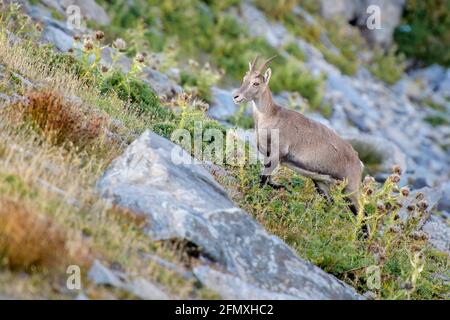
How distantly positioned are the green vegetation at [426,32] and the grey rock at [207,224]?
23.0 m

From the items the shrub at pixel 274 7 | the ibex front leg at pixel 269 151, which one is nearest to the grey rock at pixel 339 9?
the shrub at pixel 274 7

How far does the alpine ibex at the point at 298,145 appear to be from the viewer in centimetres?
1098

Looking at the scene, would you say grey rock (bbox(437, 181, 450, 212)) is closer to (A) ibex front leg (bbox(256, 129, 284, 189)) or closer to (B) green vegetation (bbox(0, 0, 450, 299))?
(B) green vegetation (bbox(0, 0, 450, 299))

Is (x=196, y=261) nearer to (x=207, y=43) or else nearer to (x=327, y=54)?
(x=207, y=43)

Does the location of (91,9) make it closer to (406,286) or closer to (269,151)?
(269,151)

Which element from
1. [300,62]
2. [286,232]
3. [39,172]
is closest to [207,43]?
[300,62]

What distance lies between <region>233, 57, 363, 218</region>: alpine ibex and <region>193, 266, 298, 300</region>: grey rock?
3.35m

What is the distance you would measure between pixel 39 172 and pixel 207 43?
47.7ft

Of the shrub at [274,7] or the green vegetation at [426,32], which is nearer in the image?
the shrub at [274,7]

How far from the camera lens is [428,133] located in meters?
24.0

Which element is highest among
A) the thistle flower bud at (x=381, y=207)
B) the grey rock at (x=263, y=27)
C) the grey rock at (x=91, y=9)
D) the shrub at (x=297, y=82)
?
the grey rock at (x=263, y=27)

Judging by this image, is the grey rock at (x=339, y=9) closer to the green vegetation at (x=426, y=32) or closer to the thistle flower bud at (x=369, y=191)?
the green vegetation at (x=426, y=32)

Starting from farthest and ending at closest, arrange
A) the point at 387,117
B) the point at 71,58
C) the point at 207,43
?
the point at 387,117 → the point at 207,43 → the point at 71,58

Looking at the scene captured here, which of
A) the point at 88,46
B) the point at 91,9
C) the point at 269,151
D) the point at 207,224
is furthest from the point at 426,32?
the point at 207,224
